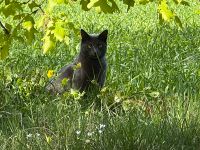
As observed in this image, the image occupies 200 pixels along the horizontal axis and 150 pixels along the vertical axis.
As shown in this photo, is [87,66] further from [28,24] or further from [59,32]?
[59,32]

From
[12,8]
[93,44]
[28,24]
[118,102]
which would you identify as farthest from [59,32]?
[93,44]

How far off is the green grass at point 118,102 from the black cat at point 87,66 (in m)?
Answer: 0.19

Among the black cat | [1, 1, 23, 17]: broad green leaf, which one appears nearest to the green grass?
the black cat

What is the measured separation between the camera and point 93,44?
7.27 meters

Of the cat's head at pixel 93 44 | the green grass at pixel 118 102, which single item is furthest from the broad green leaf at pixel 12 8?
the cat's head at pixel 93 44

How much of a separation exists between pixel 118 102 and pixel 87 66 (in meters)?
2.03

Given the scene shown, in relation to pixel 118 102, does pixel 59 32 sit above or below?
above

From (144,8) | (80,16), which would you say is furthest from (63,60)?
(144,8)

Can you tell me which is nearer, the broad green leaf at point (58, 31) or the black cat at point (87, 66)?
the broad green leaf at point (58, 31)

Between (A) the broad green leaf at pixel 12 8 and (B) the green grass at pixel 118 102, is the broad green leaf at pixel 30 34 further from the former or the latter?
(B) the green grass at pixel 118 102

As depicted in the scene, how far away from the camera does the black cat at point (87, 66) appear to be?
23.4 feet

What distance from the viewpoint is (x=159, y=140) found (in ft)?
14.3

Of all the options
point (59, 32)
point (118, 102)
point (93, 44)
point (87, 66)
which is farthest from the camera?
point (87, 66)

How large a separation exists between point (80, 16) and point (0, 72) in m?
6.91
